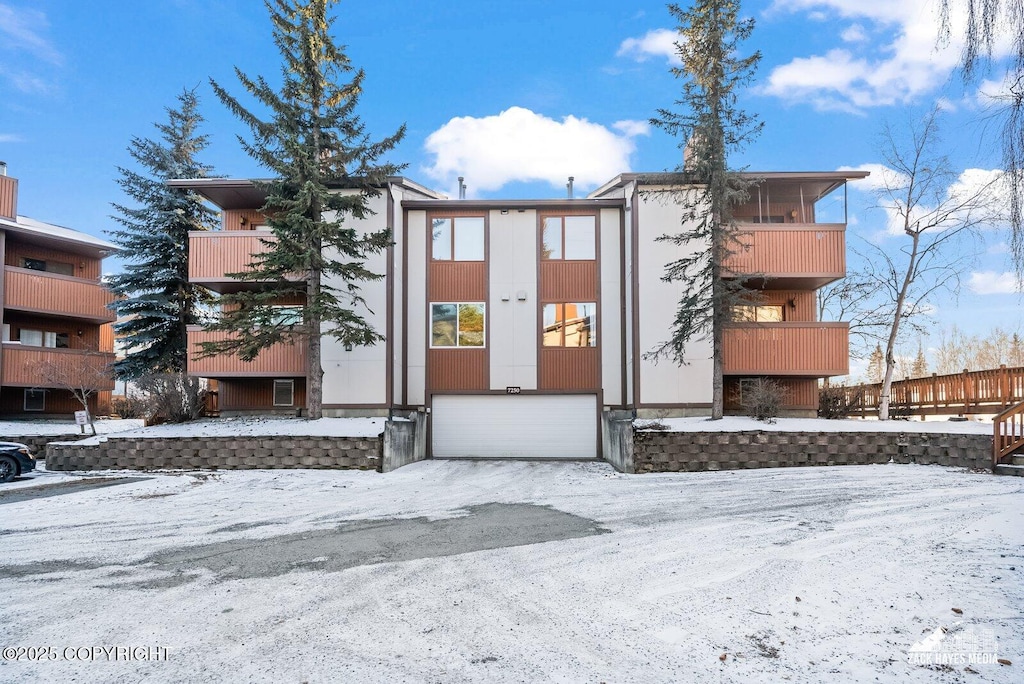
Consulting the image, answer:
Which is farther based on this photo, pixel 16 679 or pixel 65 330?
pixel 65 330

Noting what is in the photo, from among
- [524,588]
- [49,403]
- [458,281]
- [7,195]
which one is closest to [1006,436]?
[524,588]

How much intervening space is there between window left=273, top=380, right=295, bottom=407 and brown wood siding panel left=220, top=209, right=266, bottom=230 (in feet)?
16.5

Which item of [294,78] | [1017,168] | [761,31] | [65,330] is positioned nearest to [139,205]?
[65,330]

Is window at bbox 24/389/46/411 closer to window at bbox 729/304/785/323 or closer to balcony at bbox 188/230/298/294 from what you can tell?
balcony at bbox 188/230/298/294

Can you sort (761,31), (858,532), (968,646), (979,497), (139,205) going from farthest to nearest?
(139,205) < (761,31) < (979,497) < (858,532) < (968,646)

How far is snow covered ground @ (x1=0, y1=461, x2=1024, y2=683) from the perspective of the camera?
413 cm

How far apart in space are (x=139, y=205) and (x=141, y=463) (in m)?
11.9

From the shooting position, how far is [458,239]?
19109 mm

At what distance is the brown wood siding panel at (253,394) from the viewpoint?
18.9m

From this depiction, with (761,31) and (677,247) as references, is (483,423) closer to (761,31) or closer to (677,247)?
(677,247)

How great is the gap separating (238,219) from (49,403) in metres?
10.0

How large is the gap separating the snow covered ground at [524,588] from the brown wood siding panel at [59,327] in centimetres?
1493

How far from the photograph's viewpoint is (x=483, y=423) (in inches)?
733

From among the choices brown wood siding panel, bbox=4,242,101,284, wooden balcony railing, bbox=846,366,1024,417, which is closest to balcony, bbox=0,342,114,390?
brown wood siding panel, bbox=4,242,101,284
